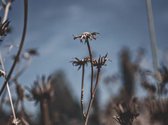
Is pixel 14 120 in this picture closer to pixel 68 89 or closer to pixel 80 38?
pixel 80 38

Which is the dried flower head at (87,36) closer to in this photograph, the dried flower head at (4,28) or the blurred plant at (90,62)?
the blurred plant at (90,62)

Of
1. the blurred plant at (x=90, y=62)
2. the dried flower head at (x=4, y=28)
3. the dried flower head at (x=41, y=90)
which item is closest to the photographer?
the dried flower head at (x=4, y=28)

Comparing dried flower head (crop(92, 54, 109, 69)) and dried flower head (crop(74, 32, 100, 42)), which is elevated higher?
dried flower head (crop(74, 32, 100, 42))

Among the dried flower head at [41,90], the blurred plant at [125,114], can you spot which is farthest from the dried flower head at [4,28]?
the dried flower head at [41,90]

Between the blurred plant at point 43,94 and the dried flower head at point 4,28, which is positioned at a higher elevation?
the dried flower head at point 4,28

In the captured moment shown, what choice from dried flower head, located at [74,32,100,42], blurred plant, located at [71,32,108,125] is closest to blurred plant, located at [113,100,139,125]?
blurred plant, located at [71,32,108,125]

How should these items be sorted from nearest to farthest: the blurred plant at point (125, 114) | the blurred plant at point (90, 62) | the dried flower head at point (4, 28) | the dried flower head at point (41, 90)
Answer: the dried flower head at point (4, 28), the blurred plant at point (90, 62), the blurred plant at point (125, 114), the dried flower head at point (41, 90)

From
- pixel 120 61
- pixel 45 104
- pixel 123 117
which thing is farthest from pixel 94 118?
pixel 123 117

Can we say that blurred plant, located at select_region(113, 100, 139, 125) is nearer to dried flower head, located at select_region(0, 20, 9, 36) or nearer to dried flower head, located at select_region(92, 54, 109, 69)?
dried flower head, located at select_region(92, 54, 109, 69)

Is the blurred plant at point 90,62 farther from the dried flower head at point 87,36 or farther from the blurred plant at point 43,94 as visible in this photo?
the blurred plant at point 43,94

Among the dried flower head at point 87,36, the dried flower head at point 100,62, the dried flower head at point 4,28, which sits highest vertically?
the dried flower head at point 4,28

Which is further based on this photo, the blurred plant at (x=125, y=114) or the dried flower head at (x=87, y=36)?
the blurred plant at (x=125, y=114)
